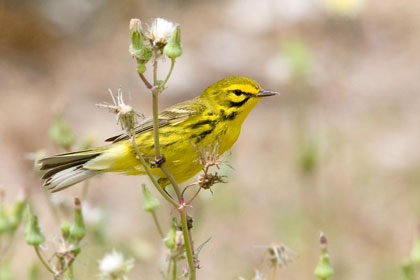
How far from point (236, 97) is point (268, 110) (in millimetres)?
5699

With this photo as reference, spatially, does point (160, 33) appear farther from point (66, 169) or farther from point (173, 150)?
point (66, 169)

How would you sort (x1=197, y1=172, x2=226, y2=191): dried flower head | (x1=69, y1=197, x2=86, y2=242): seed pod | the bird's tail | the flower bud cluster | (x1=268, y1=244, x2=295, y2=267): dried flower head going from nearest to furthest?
the flower bud cluster < (x1=197, y1=172, x2=226, y2=191): dried flower head < (x1=69, y1=197, x2=86, y2=242): seed pod < (x1=268, y1=244, x2=295, y2=267): dried flower head < the bird's tail

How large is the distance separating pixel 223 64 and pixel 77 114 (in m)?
2.40

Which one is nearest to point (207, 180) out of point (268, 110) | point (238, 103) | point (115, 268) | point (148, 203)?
point (115, 268)

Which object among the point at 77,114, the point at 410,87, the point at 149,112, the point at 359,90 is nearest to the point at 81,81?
the point at 77,114

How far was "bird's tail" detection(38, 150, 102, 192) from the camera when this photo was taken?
365 centimetres

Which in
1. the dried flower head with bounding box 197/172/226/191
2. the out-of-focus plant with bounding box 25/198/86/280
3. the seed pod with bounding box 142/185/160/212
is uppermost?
the seed pod with bounding box 142/185/160/212

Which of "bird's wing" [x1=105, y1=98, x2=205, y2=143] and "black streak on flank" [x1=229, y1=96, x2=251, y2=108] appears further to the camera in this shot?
"black streak on flank" [x1=229, y1=96, x2=251, y2=108]

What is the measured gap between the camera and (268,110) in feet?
32.3

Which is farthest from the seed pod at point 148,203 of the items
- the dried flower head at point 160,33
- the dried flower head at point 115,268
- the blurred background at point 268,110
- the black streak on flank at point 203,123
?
the blurred background at point 268,110

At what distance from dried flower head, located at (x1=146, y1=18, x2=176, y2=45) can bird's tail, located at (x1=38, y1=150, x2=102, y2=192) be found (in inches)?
48.4

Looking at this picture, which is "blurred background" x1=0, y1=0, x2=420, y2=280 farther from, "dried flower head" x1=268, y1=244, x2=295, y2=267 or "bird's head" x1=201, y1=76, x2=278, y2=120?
"dried flower head" x1=268, y1=244, x2=295, y2=267

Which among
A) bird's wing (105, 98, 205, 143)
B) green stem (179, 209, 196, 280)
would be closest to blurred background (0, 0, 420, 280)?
bird's wing (105, 98, 205, 143)

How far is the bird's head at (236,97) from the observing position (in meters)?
4.13
